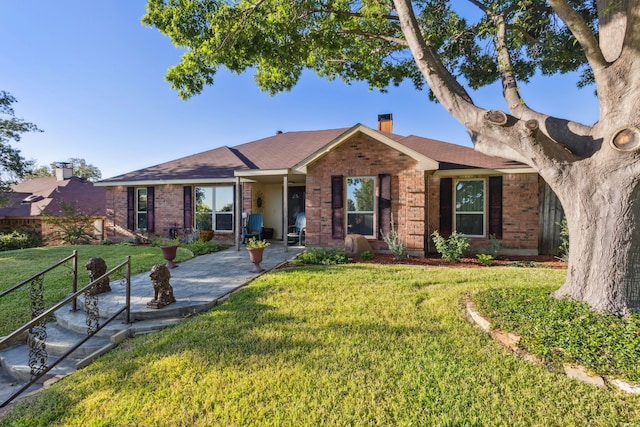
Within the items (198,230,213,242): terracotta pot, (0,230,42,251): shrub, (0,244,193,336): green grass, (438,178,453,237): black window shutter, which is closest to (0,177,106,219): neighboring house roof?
(0,230,42,251): shrub

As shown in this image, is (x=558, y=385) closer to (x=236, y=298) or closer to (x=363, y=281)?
(x=363, y=281)

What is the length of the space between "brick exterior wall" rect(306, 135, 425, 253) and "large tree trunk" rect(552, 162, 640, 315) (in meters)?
4.66

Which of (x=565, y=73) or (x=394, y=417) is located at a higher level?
(x=565, y=73)

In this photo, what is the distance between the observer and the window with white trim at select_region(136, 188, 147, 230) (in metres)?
12.5

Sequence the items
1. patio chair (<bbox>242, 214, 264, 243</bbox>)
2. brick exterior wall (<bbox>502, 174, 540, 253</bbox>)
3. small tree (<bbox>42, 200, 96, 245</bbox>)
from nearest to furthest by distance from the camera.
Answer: brick exterior wall (<bbox>502, 174, 540, 253</bbox>)
patio chair (<bbox>242, 214, 264, 243</bbox>)
small tree (<bbox>42, 200, 96, 245</bbox>)

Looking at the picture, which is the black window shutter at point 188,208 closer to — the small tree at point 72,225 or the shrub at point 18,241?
the small tree at point 72,225

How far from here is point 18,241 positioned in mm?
14703

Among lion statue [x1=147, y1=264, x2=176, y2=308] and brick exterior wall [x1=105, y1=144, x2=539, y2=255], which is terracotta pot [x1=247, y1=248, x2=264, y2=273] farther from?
brick exterior wall [x1=105, y1=144, x2=539, y2=255]

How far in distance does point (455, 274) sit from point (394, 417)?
4678 millimetres

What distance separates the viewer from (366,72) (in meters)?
9.18

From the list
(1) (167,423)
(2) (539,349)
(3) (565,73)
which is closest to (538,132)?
(2) (539,349)

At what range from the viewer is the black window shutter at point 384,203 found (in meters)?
8.76

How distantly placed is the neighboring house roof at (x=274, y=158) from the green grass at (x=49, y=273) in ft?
10.9

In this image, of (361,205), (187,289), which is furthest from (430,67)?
(187,289)
